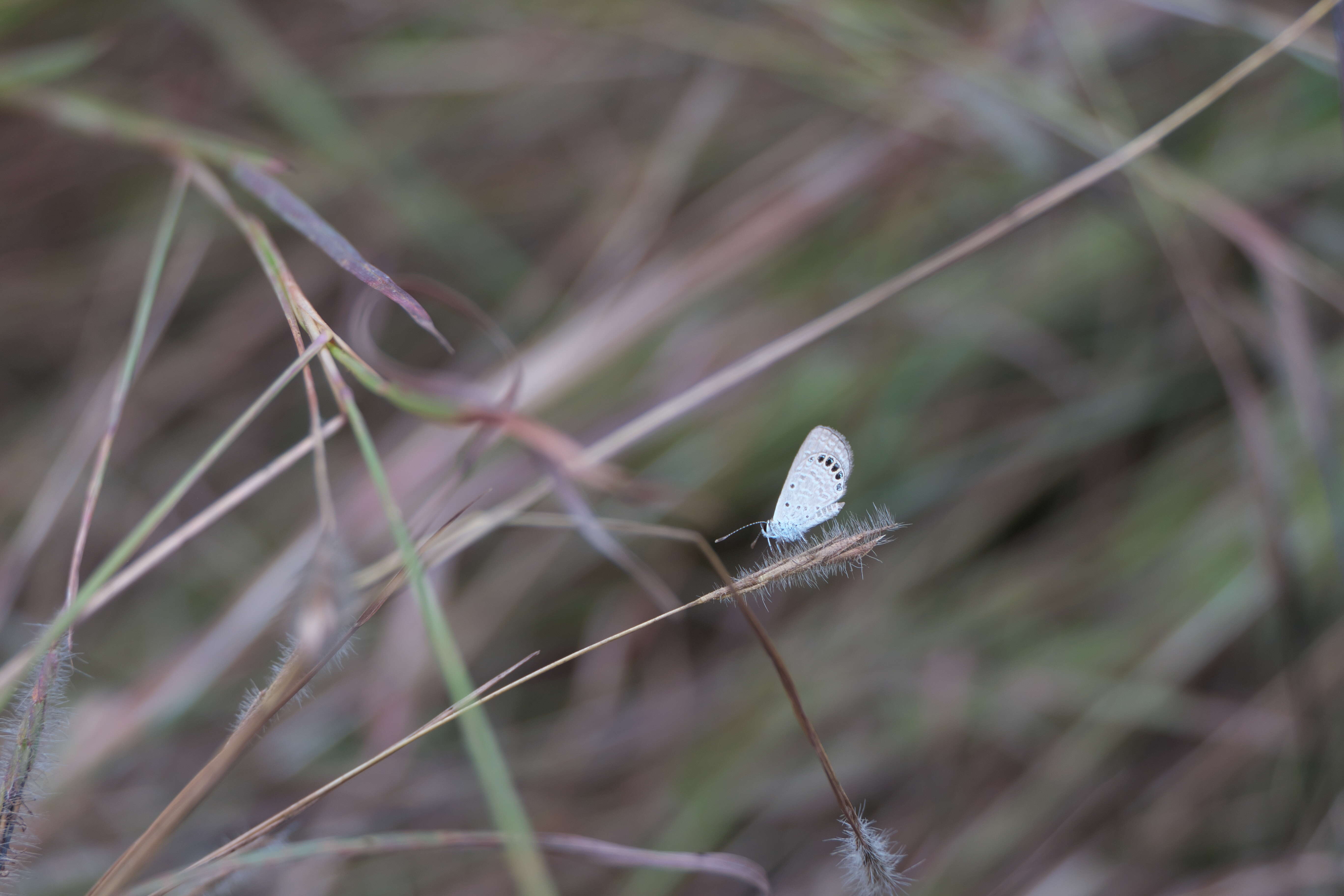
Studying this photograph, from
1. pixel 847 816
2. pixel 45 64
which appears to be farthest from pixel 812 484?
pixel 45 64

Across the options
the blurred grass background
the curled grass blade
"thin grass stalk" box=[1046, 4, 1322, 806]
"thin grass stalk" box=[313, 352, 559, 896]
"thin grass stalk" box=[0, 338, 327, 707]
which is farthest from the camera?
the blurred grass background

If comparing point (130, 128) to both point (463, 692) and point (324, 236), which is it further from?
point (463, 692)

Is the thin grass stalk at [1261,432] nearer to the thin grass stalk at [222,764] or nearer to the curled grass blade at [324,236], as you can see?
the curled grass blade at [324,236]

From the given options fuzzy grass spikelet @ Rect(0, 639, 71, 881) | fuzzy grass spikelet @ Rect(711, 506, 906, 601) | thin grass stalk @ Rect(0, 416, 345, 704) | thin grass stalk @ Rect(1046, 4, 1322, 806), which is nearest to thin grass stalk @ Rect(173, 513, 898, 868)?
fuzzy grass spikelet @ Rect(711, 506, 906, 601)

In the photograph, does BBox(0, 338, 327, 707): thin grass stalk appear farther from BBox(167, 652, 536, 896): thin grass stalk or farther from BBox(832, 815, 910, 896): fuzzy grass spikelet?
BBox(832, 815, 910, 896): fuzzy grass spikelet

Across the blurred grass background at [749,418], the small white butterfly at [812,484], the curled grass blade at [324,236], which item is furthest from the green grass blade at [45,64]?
the small white butterfly at [812,484]
